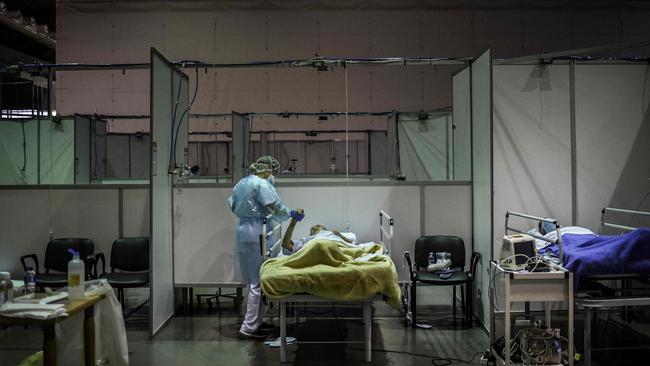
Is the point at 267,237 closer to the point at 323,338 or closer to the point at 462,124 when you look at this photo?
the point at 323,338

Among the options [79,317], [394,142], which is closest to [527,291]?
[79,317]

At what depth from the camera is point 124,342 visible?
309cm

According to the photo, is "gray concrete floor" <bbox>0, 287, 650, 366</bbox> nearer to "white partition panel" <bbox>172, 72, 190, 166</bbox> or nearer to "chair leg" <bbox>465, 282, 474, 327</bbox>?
"chair leg" <bbox>465, 282, 474, 327</bbox>

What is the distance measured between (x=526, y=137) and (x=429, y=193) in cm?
104

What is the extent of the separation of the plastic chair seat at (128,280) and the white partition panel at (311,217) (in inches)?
17.4

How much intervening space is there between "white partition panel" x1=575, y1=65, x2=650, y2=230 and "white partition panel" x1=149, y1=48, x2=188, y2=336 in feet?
12.5

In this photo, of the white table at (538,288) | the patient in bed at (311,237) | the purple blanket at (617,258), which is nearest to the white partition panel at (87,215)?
the patient in bed at (311,237)

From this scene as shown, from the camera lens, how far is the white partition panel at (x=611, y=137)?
15.8ft

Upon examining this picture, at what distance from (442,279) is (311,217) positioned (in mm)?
1415

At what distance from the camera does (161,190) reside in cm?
444

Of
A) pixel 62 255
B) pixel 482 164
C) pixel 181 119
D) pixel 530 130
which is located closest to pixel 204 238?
pixel 181 119

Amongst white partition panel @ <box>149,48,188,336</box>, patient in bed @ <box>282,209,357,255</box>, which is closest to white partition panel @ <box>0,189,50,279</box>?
white partition panel @ <box>149,48,188,336</box>

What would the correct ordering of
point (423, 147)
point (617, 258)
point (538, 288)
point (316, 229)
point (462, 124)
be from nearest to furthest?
point (538, 288) < point (617, 258) < point (316, 229) < point (462, 124) < point (423, 147)

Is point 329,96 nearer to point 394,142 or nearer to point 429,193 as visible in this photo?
point 394,142
